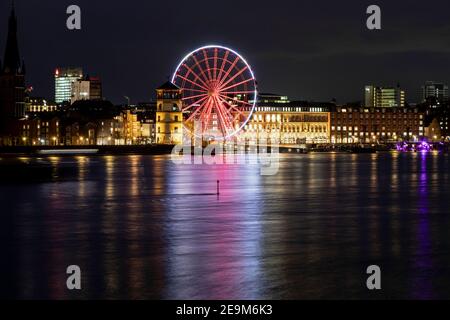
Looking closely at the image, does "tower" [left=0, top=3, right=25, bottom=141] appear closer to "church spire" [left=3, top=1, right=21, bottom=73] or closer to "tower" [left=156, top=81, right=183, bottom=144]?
"church spire" [left=3, top=1, right=21, bottom=73]

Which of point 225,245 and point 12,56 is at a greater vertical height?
point 12,56

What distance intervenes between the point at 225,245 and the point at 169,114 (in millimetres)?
148690

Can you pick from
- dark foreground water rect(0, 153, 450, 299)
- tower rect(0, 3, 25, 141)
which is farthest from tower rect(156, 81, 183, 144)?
dark foreground water rect(0, 153, 450, 299)

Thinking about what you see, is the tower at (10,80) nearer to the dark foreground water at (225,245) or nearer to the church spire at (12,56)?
the church spire at (12,56)

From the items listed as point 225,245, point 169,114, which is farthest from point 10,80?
point 225,245

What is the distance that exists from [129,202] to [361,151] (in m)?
166

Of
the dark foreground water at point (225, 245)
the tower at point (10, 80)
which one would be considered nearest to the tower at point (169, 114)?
the tower at point (10, 80)

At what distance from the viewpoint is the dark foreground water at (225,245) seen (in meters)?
15.6

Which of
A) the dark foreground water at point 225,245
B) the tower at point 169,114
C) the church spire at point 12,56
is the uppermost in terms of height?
the church spire at point 12,56

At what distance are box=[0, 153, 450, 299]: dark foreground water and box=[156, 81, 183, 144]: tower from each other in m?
129

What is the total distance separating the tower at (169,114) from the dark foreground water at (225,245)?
129044mm

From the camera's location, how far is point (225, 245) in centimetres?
2106

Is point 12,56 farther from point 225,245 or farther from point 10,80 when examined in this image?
point 225,245

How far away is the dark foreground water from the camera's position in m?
15.6
